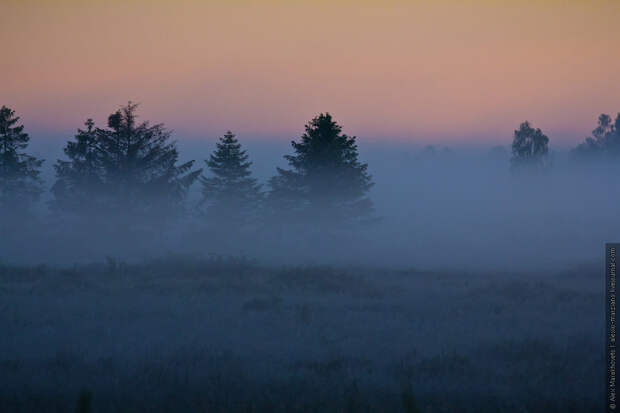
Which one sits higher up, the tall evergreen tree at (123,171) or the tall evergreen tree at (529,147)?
the tall evergreen tree at (529,147)

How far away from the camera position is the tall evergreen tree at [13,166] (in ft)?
115

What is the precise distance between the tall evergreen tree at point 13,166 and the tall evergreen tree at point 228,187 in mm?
12717

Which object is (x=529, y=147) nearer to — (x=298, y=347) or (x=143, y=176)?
(x=143, y=176)

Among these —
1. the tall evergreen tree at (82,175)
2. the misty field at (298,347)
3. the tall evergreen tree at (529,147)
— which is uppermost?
the tall evergreen tree at (529,147)

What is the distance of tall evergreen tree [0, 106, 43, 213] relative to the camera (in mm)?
35156

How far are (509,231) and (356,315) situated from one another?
36.5 meters

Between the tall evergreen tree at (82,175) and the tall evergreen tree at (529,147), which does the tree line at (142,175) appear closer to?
the tall evergreen tree at (82,175)

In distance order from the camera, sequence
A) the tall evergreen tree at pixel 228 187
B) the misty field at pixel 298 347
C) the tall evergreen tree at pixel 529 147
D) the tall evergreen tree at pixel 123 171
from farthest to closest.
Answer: the tall evergreen tree at pixel 529 147
the tall evergreen tree at pixel 228 187
the tall evergreen tree at pixel 123 171
the misty field at pixel 298 347

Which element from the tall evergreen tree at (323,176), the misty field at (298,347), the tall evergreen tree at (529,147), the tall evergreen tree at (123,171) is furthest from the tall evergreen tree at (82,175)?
the tall evergreen tree at (529,147)

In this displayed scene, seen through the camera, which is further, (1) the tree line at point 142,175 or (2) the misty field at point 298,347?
(1) the tree line at point 142,175

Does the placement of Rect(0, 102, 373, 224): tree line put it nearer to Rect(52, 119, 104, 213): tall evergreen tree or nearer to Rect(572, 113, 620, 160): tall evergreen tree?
Rect(52, 119, 104, 213): tall evergreen tree

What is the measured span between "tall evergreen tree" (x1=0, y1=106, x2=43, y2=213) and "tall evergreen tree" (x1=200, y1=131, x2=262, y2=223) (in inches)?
501

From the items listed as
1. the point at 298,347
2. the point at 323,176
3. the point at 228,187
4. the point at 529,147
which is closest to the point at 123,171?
the point at 228,187

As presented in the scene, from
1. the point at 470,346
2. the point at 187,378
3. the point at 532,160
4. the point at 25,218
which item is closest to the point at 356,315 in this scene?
the point at 470,346
